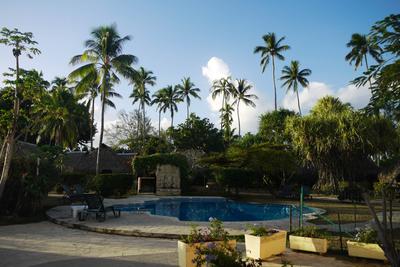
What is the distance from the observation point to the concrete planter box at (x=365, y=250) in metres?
6.85

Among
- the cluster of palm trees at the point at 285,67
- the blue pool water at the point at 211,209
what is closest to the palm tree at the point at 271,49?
the cluster of palm trees at the point at 285,67

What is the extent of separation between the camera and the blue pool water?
1672cm

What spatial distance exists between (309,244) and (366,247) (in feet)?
3.61

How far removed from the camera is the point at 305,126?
25188mm

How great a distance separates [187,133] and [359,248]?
35301 mm

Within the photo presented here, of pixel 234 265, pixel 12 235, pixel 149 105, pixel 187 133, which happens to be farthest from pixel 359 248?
pixel 149 105

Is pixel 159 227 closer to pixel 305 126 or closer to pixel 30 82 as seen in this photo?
pixel 30 82

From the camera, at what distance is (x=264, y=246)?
700 cm

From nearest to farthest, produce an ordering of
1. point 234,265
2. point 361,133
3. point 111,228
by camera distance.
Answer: point 234,265, point 111,228, point 361,133

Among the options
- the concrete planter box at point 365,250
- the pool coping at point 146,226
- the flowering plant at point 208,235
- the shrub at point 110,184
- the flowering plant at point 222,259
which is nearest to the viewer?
the flowering plant at point 222,259

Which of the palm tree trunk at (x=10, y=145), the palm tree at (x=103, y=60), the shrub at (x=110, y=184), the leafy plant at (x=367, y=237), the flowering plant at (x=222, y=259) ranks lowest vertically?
the leafy plant at (x=367, y=237)

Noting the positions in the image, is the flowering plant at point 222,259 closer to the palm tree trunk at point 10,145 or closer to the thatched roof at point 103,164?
the palm tree trunk at point 10,145

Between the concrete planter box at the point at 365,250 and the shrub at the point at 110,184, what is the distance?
771 inches

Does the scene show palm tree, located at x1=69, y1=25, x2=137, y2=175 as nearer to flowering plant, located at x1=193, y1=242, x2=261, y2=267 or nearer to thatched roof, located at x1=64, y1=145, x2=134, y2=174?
thatched roof, located at x1=64, y1=145, x2=134, y2=174
